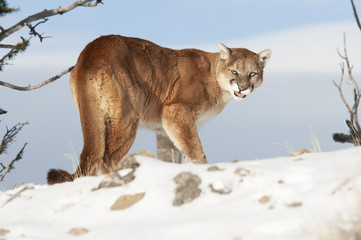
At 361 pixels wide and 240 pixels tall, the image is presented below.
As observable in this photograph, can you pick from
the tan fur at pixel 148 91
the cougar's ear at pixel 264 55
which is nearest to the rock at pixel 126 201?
the tan fur at pixel 148 91

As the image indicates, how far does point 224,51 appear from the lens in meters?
8.03

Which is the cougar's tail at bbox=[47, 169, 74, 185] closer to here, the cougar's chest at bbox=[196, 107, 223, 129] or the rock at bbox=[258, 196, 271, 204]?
the cougar's chest at bbox=[196, 107, 223, 129]

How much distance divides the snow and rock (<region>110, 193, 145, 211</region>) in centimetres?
5

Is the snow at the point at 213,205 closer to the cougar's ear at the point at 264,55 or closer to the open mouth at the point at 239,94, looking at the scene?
the open mouth at the point at 239,94

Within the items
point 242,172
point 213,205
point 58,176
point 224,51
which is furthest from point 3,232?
point 224,51

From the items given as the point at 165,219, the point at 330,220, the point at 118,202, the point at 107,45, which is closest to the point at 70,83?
the point at 107,45

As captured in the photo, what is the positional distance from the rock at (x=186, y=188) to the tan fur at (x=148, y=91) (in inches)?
96.0

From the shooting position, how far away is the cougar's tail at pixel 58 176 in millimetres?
6309

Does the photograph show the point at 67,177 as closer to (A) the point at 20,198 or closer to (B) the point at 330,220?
(A) the point at 20,198

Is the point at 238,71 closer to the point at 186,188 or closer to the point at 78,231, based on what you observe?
the point at 186,188

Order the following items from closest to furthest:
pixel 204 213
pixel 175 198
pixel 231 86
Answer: pixel 204 213 < pixel 175 198 < pixel 231 86

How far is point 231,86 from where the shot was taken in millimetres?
7879

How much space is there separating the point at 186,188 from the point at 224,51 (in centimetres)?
428

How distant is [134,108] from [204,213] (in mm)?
3277
